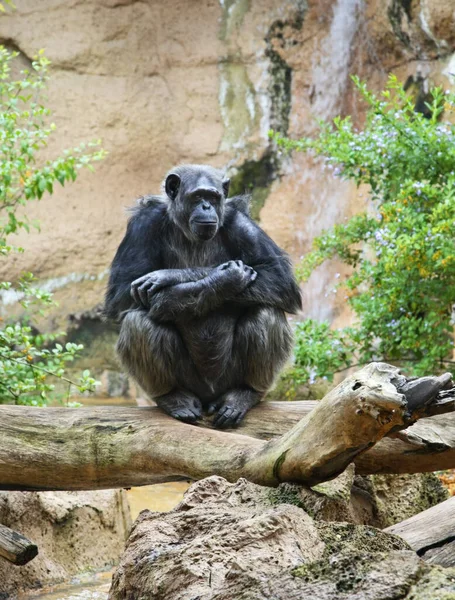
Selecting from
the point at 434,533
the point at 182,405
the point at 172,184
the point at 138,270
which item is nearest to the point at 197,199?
the point at 172,184

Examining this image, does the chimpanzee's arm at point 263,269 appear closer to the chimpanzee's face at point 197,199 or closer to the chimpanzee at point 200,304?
the chimpanzee at point 200,304

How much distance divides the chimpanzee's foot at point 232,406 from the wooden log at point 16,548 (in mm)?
1349

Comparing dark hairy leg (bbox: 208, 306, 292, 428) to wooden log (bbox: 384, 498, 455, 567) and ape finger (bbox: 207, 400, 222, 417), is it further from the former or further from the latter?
wooden log (bbox: 384, 498, 455, 567)

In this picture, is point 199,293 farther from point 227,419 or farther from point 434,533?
point 434,533

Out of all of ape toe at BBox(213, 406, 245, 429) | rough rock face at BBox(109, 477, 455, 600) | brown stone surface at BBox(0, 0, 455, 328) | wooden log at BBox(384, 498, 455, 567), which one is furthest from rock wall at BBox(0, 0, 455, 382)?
rough rock face at BBox(109, 477, 455, 600)

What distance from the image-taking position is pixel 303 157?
12.6 metres

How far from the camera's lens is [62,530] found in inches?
233

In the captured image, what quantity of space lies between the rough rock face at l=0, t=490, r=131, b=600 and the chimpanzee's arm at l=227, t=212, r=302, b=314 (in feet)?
6.69

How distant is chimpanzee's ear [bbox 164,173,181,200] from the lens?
5504 mm

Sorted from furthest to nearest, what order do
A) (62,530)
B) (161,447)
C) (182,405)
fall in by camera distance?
(62,530) < (182,405) < (161,447)

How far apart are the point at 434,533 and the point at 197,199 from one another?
252cm

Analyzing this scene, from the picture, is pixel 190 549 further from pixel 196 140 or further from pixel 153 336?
pixel 196 140

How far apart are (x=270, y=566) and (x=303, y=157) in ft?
33.1

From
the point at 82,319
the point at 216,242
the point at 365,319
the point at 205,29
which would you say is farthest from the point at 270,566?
the point at 205,29
